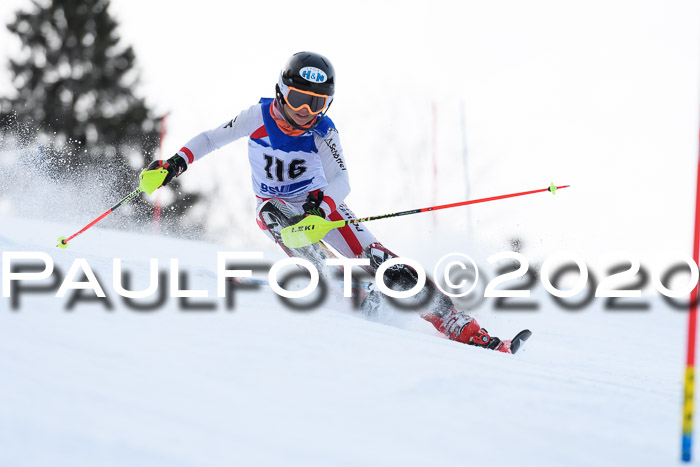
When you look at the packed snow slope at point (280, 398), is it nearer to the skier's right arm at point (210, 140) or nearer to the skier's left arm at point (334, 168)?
the skier's left arm at point (334, 168)

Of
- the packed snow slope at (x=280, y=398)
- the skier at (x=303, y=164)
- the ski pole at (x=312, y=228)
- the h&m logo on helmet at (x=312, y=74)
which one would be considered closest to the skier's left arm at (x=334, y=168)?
the skier at (x=303, y=164)

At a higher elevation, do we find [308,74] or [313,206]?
[308,74]

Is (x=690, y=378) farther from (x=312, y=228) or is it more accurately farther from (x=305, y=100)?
(x=305, y=100)

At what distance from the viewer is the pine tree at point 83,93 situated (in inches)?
660

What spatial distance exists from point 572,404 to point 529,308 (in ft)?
16.1

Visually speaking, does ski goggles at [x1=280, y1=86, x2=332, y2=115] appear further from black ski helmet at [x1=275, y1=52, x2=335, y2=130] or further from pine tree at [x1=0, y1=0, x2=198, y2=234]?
pine tree at [x1=0, y1=0, x2=198, y2=234]

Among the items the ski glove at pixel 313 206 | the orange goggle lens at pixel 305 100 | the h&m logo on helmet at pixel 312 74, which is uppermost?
the h&m logo on helmet at pixel 312 74

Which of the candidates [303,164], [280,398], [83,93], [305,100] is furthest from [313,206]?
[83,93]

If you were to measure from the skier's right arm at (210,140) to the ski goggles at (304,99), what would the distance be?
0.31 metres

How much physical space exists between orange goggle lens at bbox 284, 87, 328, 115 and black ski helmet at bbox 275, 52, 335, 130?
0.07ft

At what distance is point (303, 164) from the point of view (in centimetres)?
432

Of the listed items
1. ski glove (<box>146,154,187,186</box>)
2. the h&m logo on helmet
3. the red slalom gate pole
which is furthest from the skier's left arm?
the red slalom gate pole

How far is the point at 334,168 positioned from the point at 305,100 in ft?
1.78

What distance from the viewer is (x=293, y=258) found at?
4.37 m
